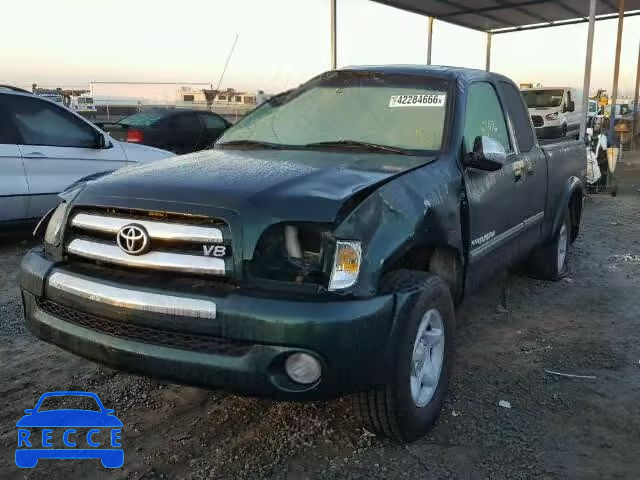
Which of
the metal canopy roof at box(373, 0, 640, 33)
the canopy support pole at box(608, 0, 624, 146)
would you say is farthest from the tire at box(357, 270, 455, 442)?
the canopy support pole at box(608, 0, 624, 146)

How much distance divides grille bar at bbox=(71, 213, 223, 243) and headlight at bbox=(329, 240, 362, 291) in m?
0.48

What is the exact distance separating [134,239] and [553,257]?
4.09 meters

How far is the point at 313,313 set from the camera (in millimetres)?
2256

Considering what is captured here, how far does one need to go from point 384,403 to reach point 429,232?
2.79 ft

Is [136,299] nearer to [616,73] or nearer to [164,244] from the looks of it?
[164,244]

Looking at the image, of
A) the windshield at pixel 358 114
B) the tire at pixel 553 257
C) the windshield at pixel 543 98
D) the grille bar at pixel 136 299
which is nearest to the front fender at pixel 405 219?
the windshield at pixel 358 114

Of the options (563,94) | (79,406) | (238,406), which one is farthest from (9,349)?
(563,94)

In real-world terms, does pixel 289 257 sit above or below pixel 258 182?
below

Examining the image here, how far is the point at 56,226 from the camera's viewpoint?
2.92m

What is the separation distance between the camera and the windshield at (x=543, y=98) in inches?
739

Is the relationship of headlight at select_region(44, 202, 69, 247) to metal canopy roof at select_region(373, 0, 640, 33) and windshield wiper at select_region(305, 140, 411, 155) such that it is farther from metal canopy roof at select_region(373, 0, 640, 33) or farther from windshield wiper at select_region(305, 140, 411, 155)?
metal canopy roof at select_region(373, 0, 640, 33)

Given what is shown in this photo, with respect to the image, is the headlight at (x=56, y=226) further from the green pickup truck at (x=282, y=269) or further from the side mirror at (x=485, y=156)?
the side mirror at (x=485, y=156)

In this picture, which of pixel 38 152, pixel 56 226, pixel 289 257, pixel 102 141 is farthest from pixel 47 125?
pixel 289 257

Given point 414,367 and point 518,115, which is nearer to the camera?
point 414,367
